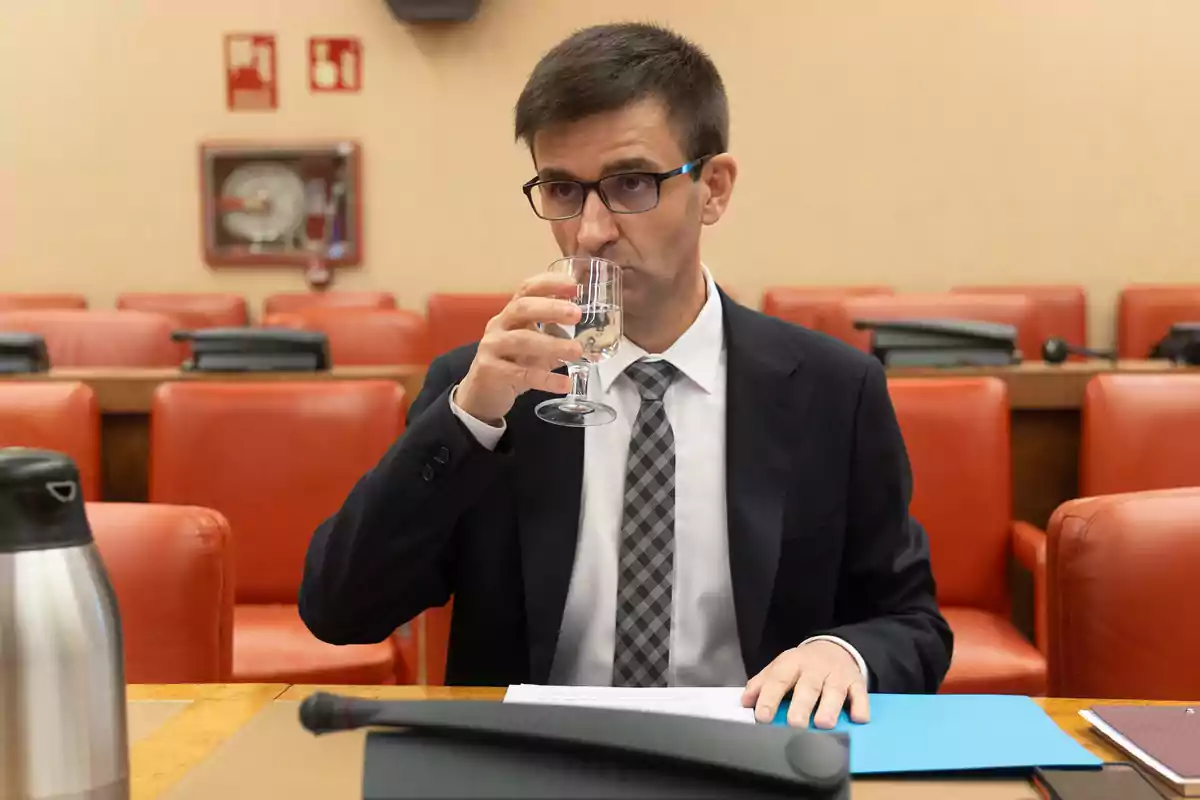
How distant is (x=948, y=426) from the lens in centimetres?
203

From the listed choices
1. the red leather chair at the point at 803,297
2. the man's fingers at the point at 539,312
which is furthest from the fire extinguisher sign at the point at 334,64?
the man's fingers at the point at 539,312

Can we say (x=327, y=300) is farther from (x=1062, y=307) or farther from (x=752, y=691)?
(x=752, y=691)

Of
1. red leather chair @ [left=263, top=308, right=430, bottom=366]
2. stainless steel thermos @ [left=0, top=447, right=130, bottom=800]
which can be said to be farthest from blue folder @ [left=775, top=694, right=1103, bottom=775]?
red leather chair @ [left=263, top=308, right=430, bottom=366]

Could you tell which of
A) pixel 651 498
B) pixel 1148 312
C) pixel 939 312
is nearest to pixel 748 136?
pixel 1148 312

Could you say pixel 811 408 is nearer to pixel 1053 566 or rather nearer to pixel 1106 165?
pixel 1053 566

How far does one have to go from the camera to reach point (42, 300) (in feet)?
17.8

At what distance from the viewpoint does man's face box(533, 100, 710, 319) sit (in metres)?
1.31

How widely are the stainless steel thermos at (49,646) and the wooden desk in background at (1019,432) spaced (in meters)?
1.69

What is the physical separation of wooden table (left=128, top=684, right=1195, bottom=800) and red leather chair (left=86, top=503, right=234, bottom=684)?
0.18 meters

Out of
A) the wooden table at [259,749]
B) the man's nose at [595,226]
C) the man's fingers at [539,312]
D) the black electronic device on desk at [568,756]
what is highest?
the man's nose at [595,226]

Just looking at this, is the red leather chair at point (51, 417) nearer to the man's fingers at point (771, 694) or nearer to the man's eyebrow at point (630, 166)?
the man's eyebrow at point (630, 166)

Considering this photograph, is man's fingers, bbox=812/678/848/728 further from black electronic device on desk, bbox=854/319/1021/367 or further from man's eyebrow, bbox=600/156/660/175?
black electronic device on desk, bbox=854/319/1021/367

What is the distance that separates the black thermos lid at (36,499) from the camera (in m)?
0.66

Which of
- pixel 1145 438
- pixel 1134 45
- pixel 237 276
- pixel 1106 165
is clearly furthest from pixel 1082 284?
pixel 237 276
